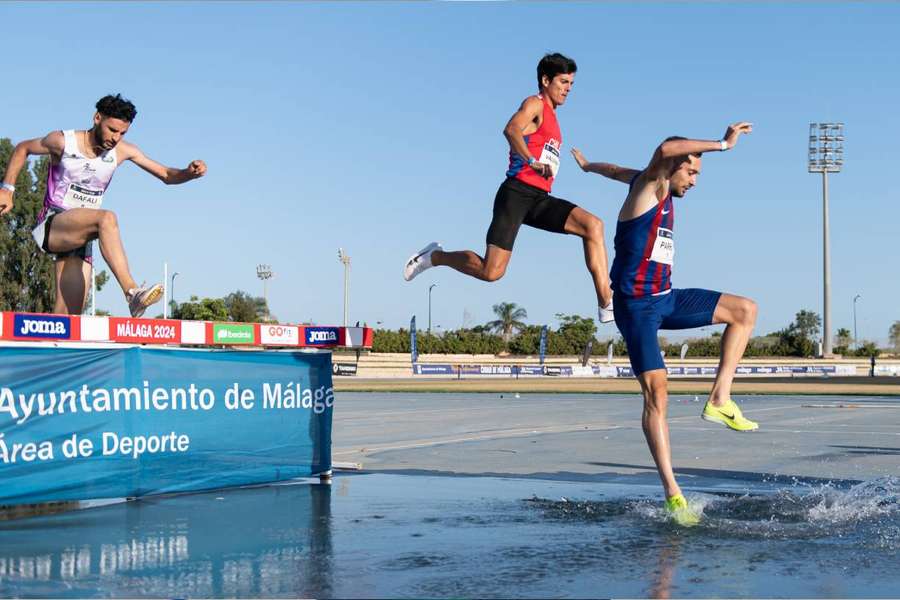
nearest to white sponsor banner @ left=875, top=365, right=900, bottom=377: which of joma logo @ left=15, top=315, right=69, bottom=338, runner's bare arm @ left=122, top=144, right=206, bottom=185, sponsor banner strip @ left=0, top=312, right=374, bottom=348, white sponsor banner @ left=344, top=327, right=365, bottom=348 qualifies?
white sponsor banner @ left=344, top=327, right=365, bottom=348

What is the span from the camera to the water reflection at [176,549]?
5016 millimetres

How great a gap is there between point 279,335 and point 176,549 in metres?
3.47

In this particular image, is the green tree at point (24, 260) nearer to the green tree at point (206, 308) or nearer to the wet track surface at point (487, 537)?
the wet track surface at point (487, 537)

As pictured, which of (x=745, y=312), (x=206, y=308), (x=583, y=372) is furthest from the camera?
(x=206, y=308)

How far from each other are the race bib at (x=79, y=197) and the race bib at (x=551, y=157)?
3.40 metres

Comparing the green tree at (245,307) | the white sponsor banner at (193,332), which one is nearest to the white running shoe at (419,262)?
the white sponsor banner at (193,332)

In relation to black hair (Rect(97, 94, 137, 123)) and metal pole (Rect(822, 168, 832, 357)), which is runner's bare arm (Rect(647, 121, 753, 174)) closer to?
black hair (Rect(97, 94, 137, 123))

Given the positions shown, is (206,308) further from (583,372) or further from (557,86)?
(557,86)

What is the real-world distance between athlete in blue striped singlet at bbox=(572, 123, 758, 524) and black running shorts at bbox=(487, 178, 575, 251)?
64 centimetres

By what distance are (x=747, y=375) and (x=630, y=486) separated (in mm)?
59797

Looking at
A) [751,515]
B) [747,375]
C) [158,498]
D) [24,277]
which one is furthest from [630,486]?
[747,375]

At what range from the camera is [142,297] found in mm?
7508

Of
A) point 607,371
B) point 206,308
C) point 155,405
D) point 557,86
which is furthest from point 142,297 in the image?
point 206,308

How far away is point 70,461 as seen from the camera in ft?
25.6
